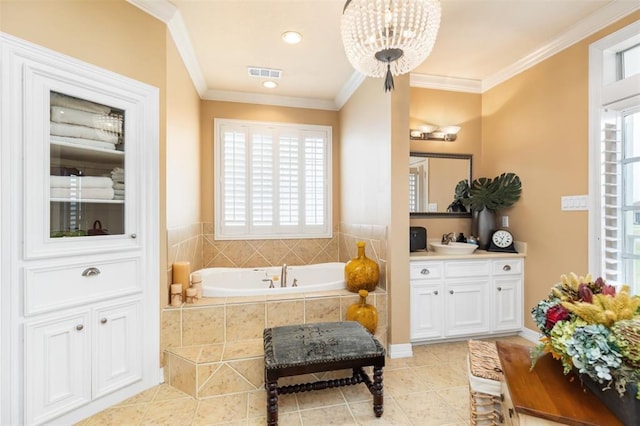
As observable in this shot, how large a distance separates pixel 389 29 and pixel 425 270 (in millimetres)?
2053

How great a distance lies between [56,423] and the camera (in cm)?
172

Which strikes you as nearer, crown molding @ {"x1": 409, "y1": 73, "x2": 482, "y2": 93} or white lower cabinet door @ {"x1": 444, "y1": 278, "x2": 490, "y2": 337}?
white lower cabinet door @ {"x1": 444, "y1": 278, "x2": 490, "y2": 337}

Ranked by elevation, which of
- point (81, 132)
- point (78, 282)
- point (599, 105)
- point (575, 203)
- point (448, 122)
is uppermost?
point (448, 122)

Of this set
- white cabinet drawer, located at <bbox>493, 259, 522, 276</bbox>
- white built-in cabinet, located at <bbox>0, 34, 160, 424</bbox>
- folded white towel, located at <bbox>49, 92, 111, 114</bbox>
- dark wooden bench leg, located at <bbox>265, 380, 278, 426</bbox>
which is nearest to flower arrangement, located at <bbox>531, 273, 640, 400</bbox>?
dark wooden bench leg, located at <bbox>265, 380, 278, 426</bbox>

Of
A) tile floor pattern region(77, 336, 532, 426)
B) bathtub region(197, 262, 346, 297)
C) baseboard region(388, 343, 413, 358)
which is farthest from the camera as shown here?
bathtub region(197, 262, 346, 297)

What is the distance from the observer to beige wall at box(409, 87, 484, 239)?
10.8ft

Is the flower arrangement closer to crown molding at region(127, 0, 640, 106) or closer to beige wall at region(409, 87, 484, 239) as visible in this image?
beige wall at region(409, 87, 484, 239)

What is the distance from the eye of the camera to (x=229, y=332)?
2.33m

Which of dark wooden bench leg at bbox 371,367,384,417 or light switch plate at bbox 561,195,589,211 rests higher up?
light switch plate at bbox 561,195,589,211

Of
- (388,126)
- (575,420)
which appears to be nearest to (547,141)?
(388,126)

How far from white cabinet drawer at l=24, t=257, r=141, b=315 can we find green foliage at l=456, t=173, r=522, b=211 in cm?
325

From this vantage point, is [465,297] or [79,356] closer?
[79,356]

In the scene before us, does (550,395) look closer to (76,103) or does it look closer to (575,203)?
(575,203)

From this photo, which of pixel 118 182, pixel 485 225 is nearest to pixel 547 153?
pixel 485 225
